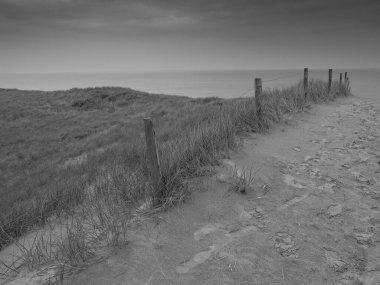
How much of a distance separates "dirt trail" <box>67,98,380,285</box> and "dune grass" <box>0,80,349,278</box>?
1.17 ft

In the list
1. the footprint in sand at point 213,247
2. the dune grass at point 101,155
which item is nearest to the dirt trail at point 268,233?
the footprint in sand at point 213,247

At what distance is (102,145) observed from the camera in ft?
50.1

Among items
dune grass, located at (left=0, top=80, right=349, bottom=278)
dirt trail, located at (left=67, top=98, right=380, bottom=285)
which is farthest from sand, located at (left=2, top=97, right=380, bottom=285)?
dune grass, located at (left=0, top=80, right=349, bottom=278)

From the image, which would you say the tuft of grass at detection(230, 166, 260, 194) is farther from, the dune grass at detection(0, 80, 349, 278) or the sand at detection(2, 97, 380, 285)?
the dune grass at detection(0, 80, 349, 278)

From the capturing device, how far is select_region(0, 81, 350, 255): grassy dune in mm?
5242

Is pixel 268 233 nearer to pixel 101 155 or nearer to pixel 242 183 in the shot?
pixel 242 183

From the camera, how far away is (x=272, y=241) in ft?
13.2

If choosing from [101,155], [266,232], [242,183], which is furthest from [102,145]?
[266,232]

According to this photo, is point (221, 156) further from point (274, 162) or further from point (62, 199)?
point (62, 199)

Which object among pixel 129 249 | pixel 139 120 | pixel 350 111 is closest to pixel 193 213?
pixel 129 249

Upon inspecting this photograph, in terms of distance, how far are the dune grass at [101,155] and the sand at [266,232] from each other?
1.12ft

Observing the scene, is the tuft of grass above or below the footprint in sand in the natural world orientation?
above

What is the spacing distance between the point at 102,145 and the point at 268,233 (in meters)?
12.3

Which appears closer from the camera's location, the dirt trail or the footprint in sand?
the dirt trail
